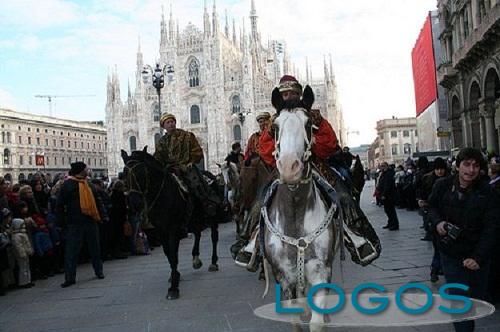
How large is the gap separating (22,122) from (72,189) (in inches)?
2676

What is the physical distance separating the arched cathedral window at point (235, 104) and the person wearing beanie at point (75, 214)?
55.5 m

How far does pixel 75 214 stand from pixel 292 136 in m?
5.21

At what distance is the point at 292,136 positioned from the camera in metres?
3.07

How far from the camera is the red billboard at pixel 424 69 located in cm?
3062

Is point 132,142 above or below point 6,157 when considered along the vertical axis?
above

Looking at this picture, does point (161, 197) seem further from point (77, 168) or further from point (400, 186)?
point (400, 186)

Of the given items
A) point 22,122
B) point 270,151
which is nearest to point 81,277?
point 270,151

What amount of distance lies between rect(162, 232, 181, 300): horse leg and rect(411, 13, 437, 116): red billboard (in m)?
27.0

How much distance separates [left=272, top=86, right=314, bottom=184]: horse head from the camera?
2928 mm

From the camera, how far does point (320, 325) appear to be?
3229mm

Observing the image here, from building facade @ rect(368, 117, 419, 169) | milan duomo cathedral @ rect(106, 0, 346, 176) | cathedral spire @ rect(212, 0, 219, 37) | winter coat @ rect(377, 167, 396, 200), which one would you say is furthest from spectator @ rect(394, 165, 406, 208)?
building facade @ rect(368, 117, 419, 169)

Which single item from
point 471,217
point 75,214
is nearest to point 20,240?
point 75,214

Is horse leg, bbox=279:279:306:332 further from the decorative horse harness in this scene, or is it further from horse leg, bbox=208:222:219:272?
horse leg, bbox=208:222:219:272

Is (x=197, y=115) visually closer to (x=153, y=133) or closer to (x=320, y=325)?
(x=153, y=133)
